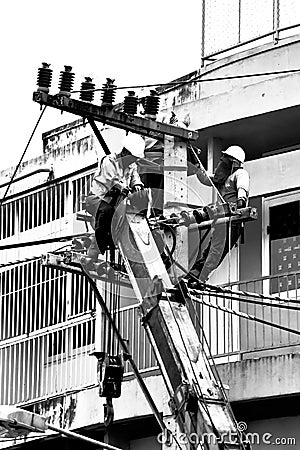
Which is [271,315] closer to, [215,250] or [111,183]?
[215,250]

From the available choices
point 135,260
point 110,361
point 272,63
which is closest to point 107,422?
point 110,361

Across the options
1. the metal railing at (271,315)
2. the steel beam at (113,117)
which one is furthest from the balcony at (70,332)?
the steel beam at (113,117)

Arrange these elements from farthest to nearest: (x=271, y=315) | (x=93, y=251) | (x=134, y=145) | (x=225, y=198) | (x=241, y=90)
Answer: (x=241, y=90)
(x=271, y=315)
(x=225, y=198)
(x=93, y=251)
(x=134, y=145)

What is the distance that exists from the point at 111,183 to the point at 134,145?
669 mm

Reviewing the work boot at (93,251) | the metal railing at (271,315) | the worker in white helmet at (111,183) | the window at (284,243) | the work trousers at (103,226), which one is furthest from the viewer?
the window at (284,243)

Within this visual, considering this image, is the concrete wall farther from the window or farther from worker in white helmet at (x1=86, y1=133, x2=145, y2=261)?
worker in white helmet at (x1=86, y1=133, x2=145, y2=261)

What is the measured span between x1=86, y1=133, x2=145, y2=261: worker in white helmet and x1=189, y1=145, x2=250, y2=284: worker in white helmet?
0.93 meters

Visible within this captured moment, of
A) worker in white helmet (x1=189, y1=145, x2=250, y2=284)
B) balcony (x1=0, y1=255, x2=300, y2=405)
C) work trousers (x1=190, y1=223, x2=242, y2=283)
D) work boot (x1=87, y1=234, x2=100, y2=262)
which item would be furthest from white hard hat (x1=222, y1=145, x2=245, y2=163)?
work boot (x1=87, y1=234, x2=100, y2=262)

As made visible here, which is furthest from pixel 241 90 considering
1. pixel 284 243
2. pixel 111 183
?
pixel 111 183

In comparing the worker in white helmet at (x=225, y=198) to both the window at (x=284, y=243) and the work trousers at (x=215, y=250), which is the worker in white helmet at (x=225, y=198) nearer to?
the work trousers at (x=215, y=250)

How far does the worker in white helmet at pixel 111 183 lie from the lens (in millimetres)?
18703

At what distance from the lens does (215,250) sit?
19984mm

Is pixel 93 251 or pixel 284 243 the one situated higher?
pixel 284 243

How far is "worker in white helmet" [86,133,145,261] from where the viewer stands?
61.4 feet
